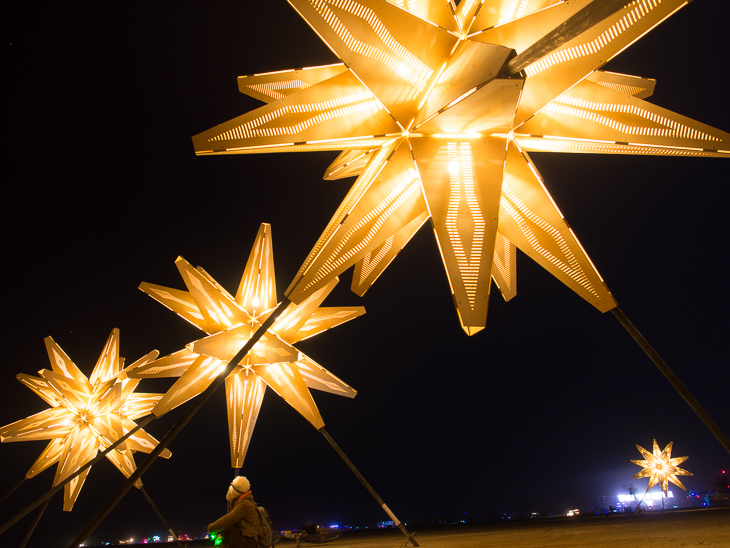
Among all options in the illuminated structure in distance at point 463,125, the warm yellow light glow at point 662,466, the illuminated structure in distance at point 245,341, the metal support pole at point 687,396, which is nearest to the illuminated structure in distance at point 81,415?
the illuminated structure in distance at point 245,341

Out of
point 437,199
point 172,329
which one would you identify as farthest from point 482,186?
point 172,329

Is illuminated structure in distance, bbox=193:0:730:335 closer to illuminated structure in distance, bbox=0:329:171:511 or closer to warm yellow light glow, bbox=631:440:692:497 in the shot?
illuminated structure in distance, bbox=0:329:171:511

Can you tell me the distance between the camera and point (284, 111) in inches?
225

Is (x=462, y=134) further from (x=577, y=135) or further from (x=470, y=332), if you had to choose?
(x=470, y=332)

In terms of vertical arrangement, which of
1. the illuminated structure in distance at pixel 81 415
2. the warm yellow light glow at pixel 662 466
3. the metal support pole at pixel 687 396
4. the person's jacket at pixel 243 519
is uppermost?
the warm yellow light glow at pixel 662 466

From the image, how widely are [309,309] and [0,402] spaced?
1780 cm

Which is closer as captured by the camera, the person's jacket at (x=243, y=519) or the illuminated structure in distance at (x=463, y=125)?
the illuminated structure in distance at (x=463, y=125)

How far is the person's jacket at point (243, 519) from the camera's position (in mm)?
7707

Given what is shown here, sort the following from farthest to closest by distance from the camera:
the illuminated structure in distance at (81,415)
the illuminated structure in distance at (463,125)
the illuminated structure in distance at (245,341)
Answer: the illuminated structure in distance at (81,415), the illuminated structure in distance at (245,341), the illuminated structure in distance at (463,125)

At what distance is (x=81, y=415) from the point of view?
14.6 metres

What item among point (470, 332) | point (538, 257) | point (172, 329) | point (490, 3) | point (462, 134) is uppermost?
point (172, 329)

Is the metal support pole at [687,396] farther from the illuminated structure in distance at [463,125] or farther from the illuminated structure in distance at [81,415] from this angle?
the illuminated structure in distance at [81,415]

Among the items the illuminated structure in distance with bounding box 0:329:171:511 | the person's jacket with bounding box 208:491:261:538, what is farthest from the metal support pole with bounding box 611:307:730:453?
the illuminated structure in distance with bounding box 0:329:171:511

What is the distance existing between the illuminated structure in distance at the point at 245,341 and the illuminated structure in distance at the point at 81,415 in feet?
13.8
